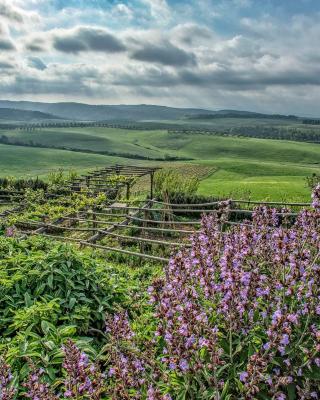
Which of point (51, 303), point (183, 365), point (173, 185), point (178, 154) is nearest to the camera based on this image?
point (183, 365)

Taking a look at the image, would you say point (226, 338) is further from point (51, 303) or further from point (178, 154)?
point (178, 154)

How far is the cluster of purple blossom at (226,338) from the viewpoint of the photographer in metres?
2.34

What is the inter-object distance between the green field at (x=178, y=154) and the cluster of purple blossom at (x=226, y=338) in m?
36.9

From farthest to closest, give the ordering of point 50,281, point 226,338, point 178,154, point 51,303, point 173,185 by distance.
Result: 1. point 178,154
2. point 173,185
3. point 50,281
4. point 51,303
5. point 226,338

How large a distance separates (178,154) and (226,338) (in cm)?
10978

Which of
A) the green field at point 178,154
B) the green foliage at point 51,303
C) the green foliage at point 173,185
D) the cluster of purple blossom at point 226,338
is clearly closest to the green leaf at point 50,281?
the green foliage at point 51,303

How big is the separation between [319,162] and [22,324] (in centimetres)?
9757

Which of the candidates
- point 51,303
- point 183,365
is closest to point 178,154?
point 51,303

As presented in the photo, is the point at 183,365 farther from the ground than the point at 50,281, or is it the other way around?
the point at 183,365

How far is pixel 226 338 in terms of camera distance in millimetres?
3000

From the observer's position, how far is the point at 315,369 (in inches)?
108

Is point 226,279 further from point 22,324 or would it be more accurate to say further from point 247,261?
point 22,324

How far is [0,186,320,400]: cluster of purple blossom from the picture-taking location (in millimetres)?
2342

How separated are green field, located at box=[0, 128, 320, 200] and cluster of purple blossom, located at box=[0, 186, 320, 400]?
3689cm
